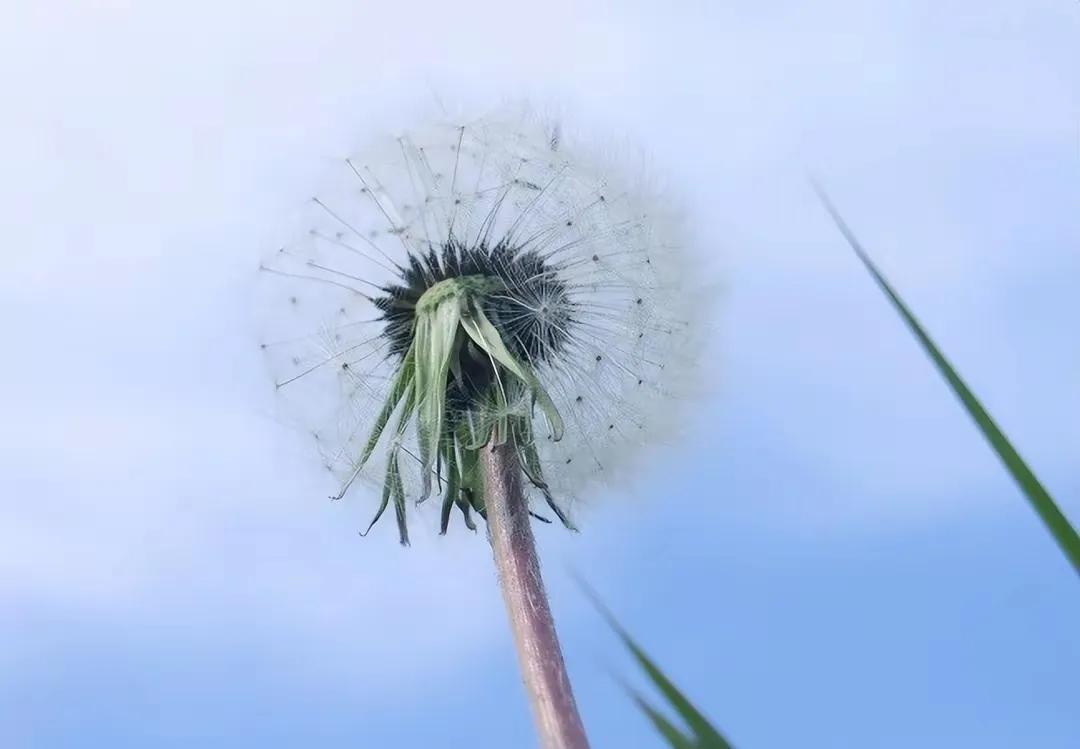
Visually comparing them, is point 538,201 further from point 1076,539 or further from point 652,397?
point 1076,539

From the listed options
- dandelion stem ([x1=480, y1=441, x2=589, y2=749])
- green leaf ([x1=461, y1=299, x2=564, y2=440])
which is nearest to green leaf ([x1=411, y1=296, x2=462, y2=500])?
green leaf ([x1=461, y1=299, x2=564, y2=440])

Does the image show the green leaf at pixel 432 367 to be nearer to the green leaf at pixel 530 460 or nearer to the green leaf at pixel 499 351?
the green leaf at pixel 499 351

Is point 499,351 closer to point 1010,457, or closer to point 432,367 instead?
point 432,367

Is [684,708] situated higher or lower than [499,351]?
lower

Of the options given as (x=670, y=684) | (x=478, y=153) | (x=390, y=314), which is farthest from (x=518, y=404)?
(x=670, y=684)

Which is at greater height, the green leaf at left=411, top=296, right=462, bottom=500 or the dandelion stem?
the green leaf at left=411, top=296, right=462, bottom=500

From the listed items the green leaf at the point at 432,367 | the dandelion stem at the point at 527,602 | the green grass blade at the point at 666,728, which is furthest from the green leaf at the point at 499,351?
the green grass blade at the point at 666,728

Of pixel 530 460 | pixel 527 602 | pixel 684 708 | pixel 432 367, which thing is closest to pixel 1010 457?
pixel 684 708

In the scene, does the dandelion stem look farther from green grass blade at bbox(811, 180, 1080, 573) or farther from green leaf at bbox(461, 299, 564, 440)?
green grass blade at bbox(811, 180, 1080, 573)

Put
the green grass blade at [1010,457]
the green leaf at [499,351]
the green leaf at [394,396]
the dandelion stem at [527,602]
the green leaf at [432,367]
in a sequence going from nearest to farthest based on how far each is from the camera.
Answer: the green grass blade at [1010,457] < the dandelion stem at [527,602] < the green leaf at [432,367] < the green leaf at [499,351] < the green leaf at [394,396]
